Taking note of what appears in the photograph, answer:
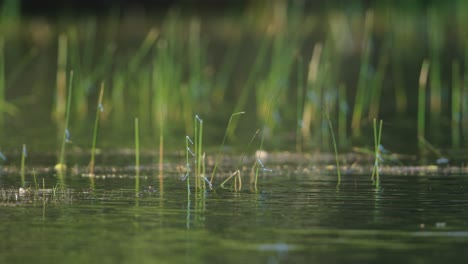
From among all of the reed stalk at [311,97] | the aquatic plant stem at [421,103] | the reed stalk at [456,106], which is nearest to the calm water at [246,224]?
the aquatic plant stem at [421,103]

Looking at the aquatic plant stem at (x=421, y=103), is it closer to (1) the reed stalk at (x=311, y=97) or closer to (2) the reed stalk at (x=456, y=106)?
(2) the reed stalk at (x=456, y=106)

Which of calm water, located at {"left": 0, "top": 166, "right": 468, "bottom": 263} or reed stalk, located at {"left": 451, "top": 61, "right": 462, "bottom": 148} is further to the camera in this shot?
reed stalk, located at {"left": 451, "top": 61, "right": 462, "bottom": 148}

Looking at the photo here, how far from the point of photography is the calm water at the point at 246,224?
5742 millimetres

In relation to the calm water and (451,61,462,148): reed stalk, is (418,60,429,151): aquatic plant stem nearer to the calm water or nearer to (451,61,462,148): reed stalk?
(451,61,462,148): reed stalk

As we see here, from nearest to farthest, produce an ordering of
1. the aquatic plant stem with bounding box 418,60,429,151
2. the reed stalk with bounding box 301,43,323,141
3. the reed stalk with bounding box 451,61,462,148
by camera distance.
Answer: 1. the aquatic plant stem with bounding box 418,60,429,151
2. the reed stalk with bounding box 451,61,462,148
3. the reed stalk with bounding box 301,43,323,141

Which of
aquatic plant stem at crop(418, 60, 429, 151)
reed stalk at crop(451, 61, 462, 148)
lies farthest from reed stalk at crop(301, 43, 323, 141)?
reed stalk at crop(451, 61, 462, 148)

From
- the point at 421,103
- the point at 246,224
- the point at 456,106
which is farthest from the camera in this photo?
the point at 456,106

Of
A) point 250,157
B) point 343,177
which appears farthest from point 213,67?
→ point 343,177

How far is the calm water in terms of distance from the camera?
574 cm

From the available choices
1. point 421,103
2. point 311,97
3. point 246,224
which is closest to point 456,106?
point 311,97

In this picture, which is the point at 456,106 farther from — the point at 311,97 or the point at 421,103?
the point at 421,103

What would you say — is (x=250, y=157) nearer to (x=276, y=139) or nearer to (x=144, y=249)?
(x=276, y=139)

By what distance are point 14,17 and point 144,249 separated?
19179mm

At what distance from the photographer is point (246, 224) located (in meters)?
6.65
